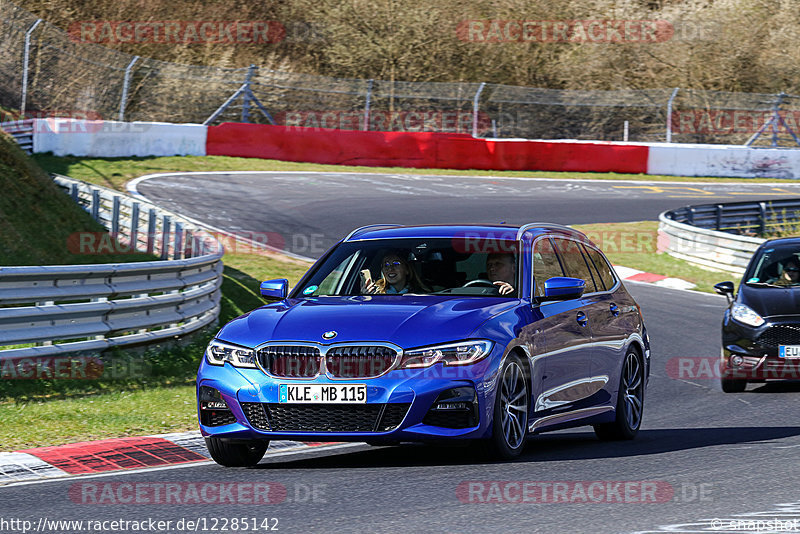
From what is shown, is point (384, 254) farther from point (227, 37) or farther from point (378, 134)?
point (227, 37)

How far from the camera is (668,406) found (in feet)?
38.0

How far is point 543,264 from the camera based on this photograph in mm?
8547

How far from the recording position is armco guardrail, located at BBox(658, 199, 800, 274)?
22750 mm

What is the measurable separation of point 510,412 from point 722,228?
21.2 metres

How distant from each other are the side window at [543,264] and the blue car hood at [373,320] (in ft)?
1.85

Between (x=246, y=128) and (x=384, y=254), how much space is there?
1019 inches

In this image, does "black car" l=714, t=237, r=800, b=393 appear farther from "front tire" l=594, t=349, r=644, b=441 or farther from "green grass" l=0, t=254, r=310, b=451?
"green grass" l=0, t=254, r=310, b=451

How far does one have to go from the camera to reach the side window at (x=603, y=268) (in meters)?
9.45

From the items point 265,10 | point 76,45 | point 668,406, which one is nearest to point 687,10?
point 265,10

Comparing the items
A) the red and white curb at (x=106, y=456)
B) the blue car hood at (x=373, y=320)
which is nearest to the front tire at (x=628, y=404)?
the blue car hood at (x=373, y=320)
